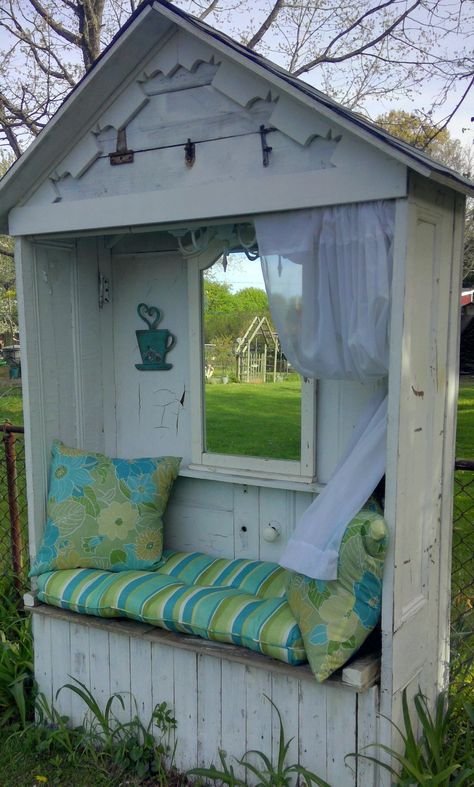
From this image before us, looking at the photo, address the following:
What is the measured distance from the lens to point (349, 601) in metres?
2.40

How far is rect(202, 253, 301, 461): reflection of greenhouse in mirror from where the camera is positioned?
316 cm

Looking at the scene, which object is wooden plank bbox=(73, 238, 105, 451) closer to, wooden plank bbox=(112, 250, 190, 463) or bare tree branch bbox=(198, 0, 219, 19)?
wooden plank bbox=(112, 250, 190, 463)

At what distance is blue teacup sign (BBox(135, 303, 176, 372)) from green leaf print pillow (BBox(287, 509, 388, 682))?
4.84 feet

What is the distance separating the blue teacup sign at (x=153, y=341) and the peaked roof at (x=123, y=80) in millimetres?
814

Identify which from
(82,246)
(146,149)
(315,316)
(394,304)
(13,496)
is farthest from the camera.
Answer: (13,496)

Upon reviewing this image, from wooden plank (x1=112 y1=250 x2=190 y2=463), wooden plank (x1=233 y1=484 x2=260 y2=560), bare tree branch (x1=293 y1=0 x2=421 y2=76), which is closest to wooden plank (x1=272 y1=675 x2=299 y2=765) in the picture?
wooden plank (x1=233 y1=484 x2=260 y2=560)

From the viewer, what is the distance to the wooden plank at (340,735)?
8.02 feet

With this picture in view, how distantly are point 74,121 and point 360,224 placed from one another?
135 centimetres

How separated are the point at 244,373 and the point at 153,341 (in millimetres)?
542

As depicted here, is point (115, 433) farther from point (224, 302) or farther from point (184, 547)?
point (224, 302)

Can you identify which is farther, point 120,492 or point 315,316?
point 120,492

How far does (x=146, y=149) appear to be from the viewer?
109 inches

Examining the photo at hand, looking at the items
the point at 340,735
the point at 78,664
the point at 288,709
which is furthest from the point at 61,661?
the point at 340,735

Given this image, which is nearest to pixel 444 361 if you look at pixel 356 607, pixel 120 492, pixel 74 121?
pixel 356 607
